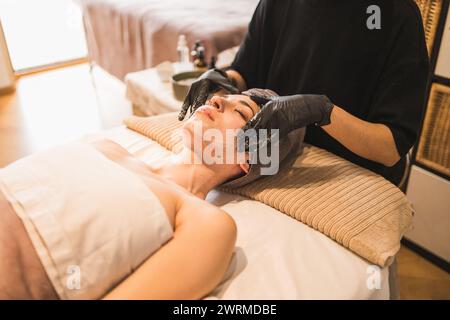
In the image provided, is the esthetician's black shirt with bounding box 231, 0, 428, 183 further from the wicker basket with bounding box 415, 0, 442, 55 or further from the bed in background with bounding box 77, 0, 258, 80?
the bed in background with bounding box 77, 0, 258, 80

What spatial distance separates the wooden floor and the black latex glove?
2343 mm

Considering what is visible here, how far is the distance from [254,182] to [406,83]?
0.50 meters

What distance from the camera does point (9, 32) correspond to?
4.37 metres

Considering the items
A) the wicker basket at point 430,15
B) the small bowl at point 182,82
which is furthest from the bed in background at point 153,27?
the wicker basket at point 430,15

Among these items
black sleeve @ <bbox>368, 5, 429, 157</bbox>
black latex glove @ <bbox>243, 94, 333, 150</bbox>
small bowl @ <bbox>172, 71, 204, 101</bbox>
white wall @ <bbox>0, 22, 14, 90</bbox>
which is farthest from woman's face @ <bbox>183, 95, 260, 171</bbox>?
white wall @ <bbox>0, 22, 14, 90</bbox>

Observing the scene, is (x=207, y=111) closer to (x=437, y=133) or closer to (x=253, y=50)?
(x=253, y=50)

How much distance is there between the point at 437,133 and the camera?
1.79m

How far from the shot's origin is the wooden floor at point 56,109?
3104 mm

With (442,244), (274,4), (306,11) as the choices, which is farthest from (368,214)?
(442,244)

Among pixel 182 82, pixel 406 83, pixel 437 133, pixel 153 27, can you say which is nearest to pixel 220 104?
pixel 406 83

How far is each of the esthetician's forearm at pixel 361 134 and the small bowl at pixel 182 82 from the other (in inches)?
42.2
